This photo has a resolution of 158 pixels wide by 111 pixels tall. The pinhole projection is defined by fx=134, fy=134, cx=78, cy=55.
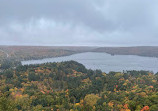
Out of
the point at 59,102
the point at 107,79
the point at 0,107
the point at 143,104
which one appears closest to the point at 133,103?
the point at 143,104

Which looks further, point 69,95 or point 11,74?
point 11,74

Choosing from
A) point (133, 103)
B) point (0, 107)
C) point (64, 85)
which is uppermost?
point (0, 107)

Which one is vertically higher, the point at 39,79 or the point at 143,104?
the point at 143,104

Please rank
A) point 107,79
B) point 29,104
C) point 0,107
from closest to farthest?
point 0,107, point 29,104, point 107,79

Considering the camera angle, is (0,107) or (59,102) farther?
(59,102)

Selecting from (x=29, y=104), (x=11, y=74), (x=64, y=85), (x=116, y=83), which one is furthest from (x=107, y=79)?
(x=11, y=74)

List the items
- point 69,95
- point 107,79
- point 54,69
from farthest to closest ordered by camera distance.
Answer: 1. point 54,69
2. point 107,79
3. point 69,95

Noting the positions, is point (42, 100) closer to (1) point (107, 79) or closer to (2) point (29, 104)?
(2) point (29, 104)

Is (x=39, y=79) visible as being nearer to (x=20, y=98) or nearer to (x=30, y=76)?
(x=30, y=76)

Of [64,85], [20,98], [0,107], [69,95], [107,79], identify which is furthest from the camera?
[107,79]
